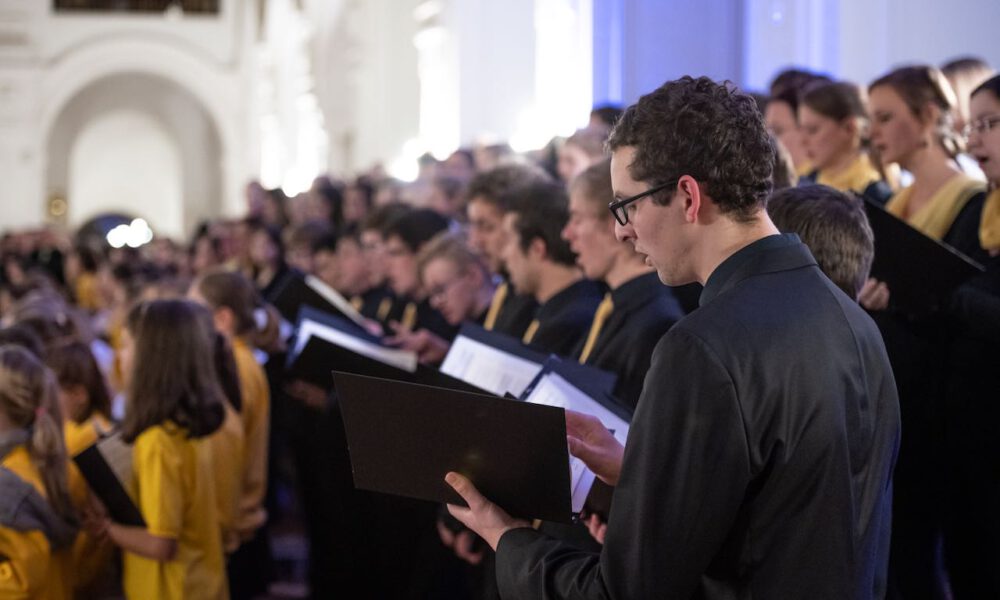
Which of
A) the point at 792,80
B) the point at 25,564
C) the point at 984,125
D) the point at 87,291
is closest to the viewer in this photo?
the point at 984,125

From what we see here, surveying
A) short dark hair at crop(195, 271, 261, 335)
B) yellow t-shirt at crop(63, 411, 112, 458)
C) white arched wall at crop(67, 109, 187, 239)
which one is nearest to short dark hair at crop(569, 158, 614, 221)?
yellow t-shirt at crop(63, 411, 112, 458)

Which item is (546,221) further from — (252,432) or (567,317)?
(252,432)

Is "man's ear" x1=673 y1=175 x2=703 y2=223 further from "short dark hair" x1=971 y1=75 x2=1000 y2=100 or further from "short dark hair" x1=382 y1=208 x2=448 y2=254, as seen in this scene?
"short dark hair" x1=382 y1=208 x2=448 y2=254

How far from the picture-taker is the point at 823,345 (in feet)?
6.78

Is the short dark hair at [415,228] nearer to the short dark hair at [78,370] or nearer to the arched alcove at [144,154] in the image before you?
the short dark hair at [78,370]

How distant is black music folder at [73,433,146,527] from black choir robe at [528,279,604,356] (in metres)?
1.28

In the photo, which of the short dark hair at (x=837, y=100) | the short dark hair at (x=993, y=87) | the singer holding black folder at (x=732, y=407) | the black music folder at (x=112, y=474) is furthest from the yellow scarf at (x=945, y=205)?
the black music folder at (x=112, y=474)

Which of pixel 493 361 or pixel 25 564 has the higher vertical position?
pixel 493 361

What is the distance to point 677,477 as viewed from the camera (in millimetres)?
1968

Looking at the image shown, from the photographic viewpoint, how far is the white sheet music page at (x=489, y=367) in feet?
11.9

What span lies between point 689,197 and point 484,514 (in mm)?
651

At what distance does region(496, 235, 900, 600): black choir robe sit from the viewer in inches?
77.5

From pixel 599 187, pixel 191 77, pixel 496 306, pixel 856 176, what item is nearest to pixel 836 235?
pixel 599 187

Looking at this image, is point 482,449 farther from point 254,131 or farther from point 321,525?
point 254,131
